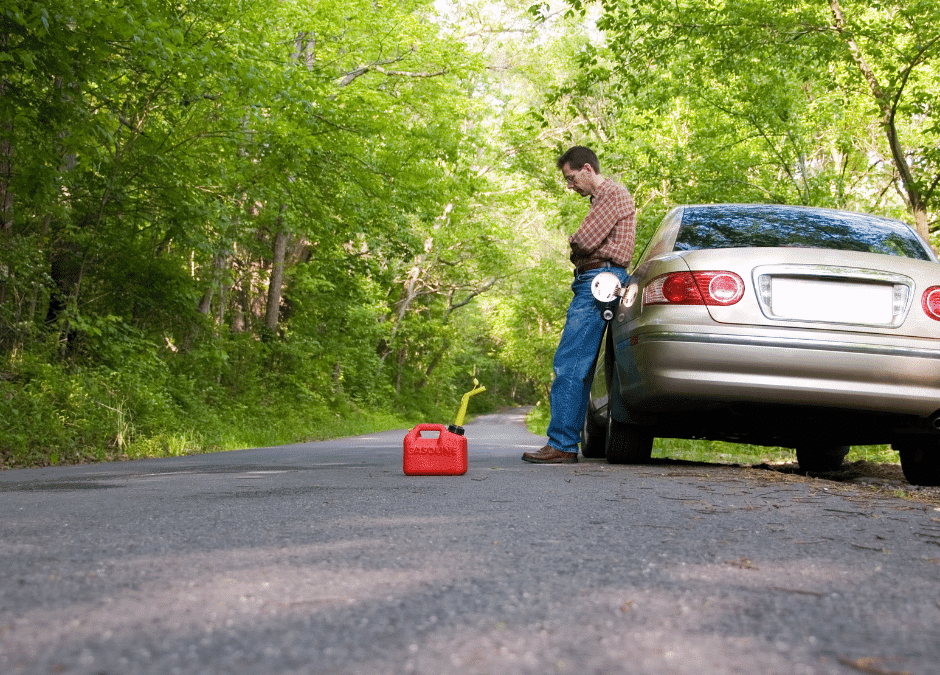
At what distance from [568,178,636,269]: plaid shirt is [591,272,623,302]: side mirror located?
0.83ft

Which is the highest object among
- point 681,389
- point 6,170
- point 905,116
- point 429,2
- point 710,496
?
point 429,2

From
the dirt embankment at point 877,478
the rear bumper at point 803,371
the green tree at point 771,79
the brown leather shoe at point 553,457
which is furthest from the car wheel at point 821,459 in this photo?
the green tree at point 771,79

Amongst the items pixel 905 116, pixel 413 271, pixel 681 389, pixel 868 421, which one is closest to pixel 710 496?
pixel 681 389

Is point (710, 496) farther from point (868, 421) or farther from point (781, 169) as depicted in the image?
point (781, 169)

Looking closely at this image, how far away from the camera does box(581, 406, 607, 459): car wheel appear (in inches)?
318

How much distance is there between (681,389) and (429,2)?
18.9m

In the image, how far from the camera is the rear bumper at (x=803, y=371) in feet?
17.1

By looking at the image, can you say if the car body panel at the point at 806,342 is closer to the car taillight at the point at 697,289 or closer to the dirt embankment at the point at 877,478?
the car taillight at the point at 697,289

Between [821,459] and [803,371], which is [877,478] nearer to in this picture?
[821,459]

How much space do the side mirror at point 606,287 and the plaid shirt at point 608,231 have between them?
0.25 meters

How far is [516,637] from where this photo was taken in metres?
1.89

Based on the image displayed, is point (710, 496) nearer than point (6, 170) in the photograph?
Yes

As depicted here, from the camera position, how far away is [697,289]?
18.0ft

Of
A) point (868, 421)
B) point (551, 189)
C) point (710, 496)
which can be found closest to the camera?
point (710, 496)
